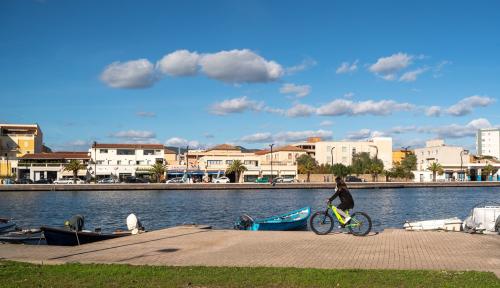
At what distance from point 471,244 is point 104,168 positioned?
11804 centimetres

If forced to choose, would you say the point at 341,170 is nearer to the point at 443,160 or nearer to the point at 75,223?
the point at 443,160

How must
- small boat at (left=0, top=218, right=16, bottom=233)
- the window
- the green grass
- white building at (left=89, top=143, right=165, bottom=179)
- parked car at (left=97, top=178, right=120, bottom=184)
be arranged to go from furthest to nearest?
the window
white building at (left=89, top=143, right=165, bottom=179)
parked car at (left=97, top=178, right=120, bottom=184)
small boat at (left=0, top=218, right=16, bottom=233)
the green grass

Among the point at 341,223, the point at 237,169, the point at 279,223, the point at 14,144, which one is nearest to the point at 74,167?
the point at 14,144

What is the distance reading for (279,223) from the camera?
28500 mm

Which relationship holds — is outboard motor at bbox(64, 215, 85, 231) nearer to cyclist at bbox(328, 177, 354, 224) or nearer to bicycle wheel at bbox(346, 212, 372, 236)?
cyclist at bbox(328, 177, 354, 224)

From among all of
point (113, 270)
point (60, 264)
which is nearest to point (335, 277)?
point (113, 270)

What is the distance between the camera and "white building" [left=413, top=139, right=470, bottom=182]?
156 m

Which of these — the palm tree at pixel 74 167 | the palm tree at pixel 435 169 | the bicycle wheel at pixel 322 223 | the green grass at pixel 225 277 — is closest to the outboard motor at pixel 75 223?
the green grass at pixel 225 277

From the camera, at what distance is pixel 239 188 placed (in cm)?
11412

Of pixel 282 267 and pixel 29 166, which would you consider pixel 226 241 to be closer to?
pixel 282 267

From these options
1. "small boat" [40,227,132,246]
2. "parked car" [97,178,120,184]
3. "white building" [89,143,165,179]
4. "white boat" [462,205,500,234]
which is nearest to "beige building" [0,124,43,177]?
"white building" [89,143,165,179]

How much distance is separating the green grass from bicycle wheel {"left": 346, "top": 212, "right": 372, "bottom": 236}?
7.75 meters

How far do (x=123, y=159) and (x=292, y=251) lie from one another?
11718 cm

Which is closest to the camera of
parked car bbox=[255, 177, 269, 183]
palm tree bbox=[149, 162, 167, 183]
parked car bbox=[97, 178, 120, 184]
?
parked car bbox=[97, 178, 120, 184]
